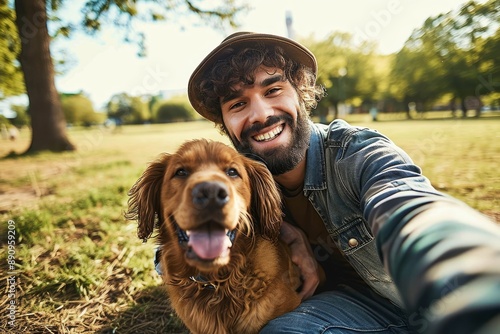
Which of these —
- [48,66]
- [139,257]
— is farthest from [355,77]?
[139,257]

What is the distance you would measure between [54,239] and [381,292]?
3.54 metres

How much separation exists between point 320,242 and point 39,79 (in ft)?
38.6

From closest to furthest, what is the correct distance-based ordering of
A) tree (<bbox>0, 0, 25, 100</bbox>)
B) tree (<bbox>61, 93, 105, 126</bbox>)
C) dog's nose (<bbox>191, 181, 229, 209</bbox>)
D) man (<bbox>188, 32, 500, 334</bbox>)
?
man (<bbox>188, 32, 500, 334</bbox>)
dog's nose (<bbox>191, 181, 229, 209</bbox>)
tree (<bbox>0, 0, 25, 100</bbox>)
tree (<bbox>61, 93, 105, 126</bbox>)

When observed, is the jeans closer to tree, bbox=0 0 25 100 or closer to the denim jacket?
the denim jacket

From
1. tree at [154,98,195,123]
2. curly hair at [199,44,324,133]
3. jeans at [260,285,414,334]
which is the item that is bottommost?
tree at [154,98,195,123]

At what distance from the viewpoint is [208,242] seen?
1.75 meters

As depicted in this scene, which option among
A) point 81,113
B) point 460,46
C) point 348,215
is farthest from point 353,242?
point 81,113

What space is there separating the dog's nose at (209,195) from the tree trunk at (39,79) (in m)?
11.5

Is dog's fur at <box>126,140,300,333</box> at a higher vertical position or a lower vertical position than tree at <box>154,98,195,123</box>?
higher

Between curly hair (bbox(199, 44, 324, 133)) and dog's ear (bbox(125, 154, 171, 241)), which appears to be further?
curly hair (bbox(199, 44, 324, 133))

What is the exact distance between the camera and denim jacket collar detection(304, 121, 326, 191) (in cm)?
227

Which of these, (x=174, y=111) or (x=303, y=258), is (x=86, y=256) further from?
(x=174, y=111)

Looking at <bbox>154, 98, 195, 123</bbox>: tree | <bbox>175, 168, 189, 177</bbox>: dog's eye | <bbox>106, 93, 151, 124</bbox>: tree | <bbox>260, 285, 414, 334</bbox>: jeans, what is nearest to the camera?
<bbox>260, 285, 414, 334</bbox>: jeans

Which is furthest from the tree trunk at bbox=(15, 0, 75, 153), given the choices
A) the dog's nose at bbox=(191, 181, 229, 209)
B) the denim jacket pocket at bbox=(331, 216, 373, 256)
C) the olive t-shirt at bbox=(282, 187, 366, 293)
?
the denim jacket pocket at bbox=(331, 216, 373, 256)
